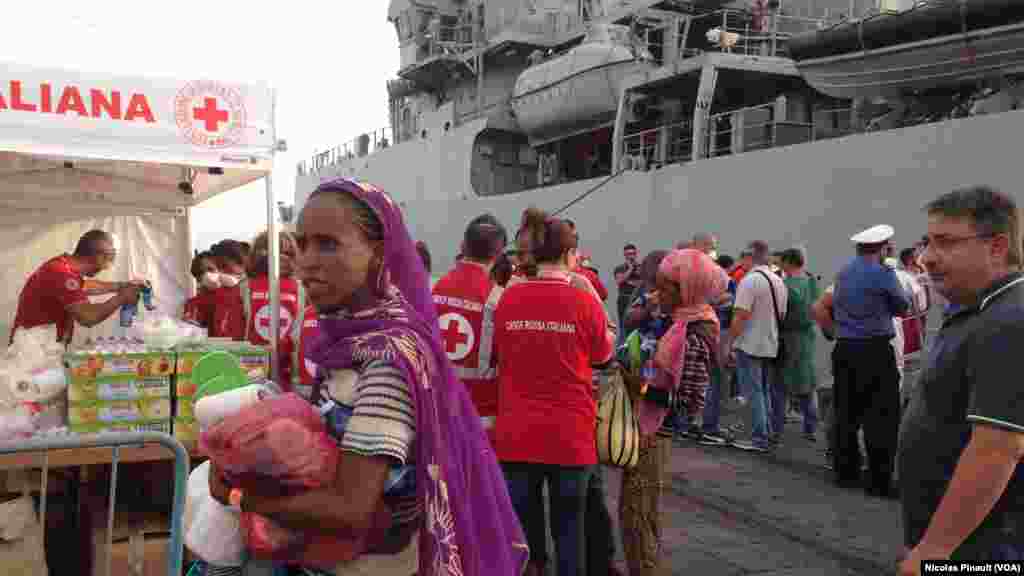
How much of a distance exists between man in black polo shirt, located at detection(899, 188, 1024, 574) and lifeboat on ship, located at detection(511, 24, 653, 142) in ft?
41.1

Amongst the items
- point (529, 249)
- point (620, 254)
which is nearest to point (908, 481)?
point (529, 249)

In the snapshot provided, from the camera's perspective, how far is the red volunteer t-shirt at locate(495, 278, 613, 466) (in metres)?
3.21

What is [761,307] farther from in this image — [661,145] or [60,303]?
[661,145]

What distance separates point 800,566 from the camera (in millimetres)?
4191

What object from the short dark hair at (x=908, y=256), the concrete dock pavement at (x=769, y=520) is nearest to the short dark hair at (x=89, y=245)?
the concrete dock pavement at (x=769, y=520)

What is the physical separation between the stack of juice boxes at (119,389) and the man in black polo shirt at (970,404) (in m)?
3.10

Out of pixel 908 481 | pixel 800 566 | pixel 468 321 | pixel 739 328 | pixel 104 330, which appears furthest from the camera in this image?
pixel 739 328

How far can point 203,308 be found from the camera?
20.5ft

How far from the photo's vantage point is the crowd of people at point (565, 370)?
4.66 ft

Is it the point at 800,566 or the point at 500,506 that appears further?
the point at 800,566

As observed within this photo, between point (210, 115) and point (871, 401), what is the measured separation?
15.5ft

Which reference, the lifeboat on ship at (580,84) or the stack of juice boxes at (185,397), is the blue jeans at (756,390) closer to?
the stack of juice boxes at (185,397)

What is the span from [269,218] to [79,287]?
1119mm

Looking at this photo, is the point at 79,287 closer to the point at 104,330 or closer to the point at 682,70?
the point at 104,330
